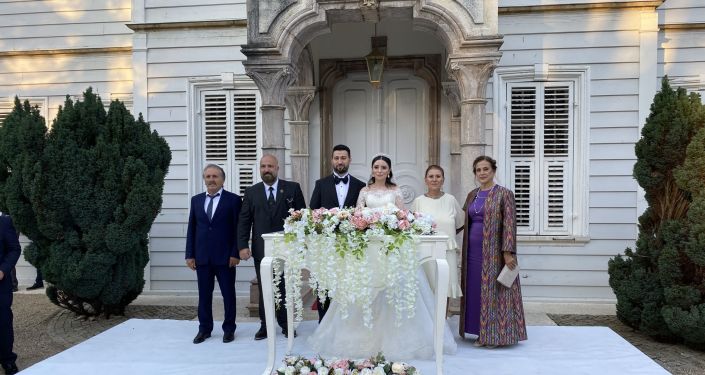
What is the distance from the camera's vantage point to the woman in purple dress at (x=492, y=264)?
4102 mm

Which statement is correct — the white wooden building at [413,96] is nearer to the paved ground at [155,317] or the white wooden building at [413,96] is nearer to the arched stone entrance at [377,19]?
the paved ground at [155,317]

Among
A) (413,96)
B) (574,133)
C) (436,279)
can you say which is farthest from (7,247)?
(574,133)

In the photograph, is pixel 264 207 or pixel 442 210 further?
pixel 442 210

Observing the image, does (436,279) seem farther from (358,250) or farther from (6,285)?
(6,285)

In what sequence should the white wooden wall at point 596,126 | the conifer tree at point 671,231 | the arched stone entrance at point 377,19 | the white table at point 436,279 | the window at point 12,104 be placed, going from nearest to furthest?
the white table at point 436,279 < the conifer tree at point 671,231 < the arched stone entrance at point 377,19 < the white wooden wall at point 596,126 < the window at point 12,104

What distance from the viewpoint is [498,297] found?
4.14m

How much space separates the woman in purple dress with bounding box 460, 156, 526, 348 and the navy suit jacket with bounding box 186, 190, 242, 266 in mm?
2157

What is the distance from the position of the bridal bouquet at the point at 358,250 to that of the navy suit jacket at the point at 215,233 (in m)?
1.18

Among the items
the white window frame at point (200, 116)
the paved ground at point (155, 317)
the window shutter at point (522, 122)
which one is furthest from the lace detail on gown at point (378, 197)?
the white window frame at point (200, 116)

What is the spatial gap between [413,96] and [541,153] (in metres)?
1.97

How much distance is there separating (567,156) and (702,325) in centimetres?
275

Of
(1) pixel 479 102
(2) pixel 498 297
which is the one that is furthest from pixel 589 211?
(2) pixel 498 297

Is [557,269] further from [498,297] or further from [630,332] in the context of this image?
[498,297]

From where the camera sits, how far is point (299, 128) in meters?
6.94
